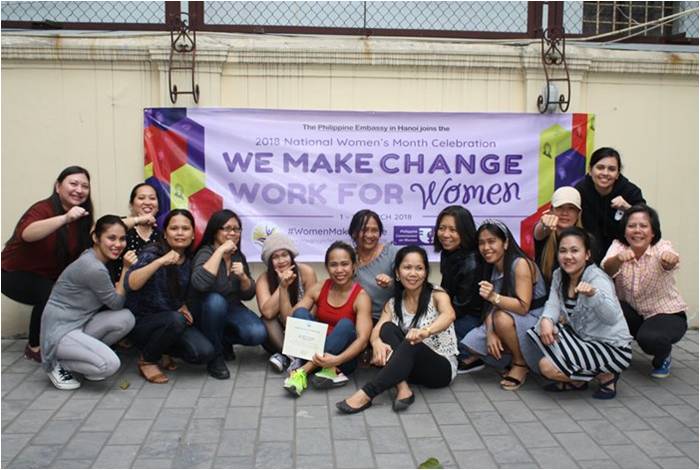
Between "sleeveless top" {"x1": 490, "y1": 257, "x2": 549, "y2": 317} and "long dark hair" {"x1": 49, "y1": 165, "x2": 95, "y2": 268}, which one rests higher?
"long dark hair" {"x1": 49, "y1": 165, "x2": 95, "y2": 268}

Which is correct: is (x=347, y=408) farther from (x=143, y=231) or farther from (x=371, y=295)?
(x=143, y=231)

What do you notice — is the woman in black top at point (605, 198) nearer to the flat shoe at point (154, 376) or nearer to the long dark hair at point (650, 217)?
the long dark hair at point (650, 217)

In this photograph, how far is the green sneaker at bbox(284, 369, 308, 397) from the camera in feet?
13.5

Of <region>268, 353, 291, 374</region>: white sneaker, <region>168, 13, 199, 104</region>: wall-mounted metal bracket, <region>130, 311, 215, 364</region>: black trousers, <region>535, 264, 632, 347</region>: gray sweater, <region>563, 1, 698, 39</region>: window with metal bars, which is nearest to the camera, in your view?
<region>535, 264, 632, 347</region>: gray sweater

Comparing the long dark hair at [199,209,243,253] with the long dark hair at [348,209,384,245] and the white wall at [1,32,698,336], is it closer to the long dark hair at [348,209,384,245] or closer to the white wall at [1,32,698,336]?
the long dark hair at [348,209,384,245]

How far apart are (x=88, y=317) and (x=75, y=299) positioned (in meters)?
0.15

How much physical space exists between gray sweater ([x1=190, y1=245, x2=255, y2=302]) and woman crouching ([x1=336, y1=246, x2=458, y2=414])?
104 centimetres

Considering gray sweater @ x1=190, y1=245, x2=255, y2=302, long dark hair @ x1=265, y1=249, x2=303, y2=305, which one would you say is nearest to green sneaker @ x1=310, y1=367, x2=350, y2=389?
long dark hair @ x1=265, y1=249, x2=303, y2=305

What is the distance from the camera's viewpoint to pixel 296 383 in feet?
13.6

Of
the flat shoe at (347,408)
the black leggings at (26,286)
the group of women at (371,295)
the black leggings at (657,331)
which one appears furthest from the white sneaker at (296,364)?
the black leggings at (657,331)

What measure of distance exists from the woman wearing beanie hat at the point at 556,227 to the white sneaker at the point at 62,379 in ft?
10.2

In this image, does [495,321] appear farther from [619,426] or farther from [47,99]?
[47,99]

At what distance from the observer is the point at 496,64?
548cm

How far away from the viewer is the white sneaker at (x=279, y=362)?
180 inches
